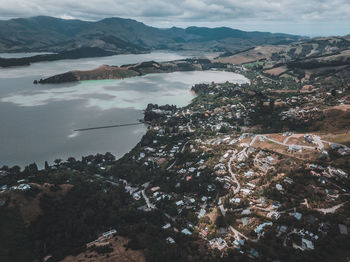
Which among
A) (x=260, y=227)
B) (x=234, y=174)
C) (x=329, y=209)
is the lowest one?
(x=260, y=227)

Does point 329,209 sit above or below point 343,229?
above

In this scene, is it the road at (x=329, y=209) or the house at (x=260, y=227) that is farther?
the house at (x=260, y=227)

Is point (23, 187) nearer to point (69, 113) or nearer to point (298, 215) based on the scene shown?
point (298, 215)

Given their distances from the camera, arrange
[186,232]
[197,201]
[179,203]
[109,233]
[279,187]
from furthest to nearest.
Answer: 1. [197,201]
2. [179,203]
3. [279,187]
4. [109,233]
5. [186,232]

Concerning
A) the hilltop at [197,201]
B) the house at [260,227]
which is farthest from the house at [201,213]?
the house at [260,227]

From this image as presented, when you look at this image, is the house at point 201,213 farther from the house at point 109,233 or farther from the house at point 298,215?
the house at point 109,233

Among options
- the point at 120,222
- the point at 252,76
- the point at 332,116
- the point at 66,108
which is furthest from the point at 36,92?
the point at 252,76

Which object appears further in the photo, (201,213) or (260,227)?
(201,213)

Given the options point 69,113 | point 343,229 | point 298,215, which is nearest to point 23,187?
point 298,215

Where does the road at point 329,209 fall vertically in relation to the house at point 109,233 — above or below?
above

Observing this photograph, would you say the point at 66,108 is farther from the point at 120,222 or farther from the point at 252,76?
the point at 252,76
